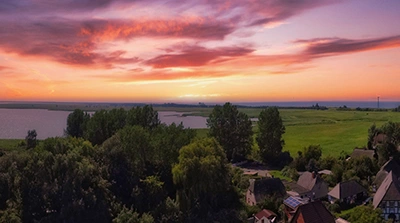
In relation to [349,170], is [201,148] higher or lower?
higher

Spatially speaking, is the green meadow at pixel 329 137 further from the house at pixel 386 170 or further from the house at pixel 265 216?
the house at pixel 265 216

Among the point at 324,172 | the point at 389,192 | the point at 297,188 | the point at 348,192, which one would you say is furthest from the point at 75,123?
the point at 389,192

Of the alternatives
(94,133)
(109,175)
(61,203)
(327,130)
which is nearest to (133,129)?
(109,175)

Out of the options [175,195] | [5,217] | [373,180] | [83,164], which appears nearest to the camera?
[5,217]

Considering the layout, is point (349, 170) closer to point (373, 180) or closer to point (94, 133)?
point (373, 180)

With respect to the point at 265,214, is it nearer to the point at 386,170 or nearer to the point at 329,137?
the point at 386,170

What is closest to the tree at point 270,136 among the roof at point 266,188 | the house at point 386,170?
the house at point 386,170
